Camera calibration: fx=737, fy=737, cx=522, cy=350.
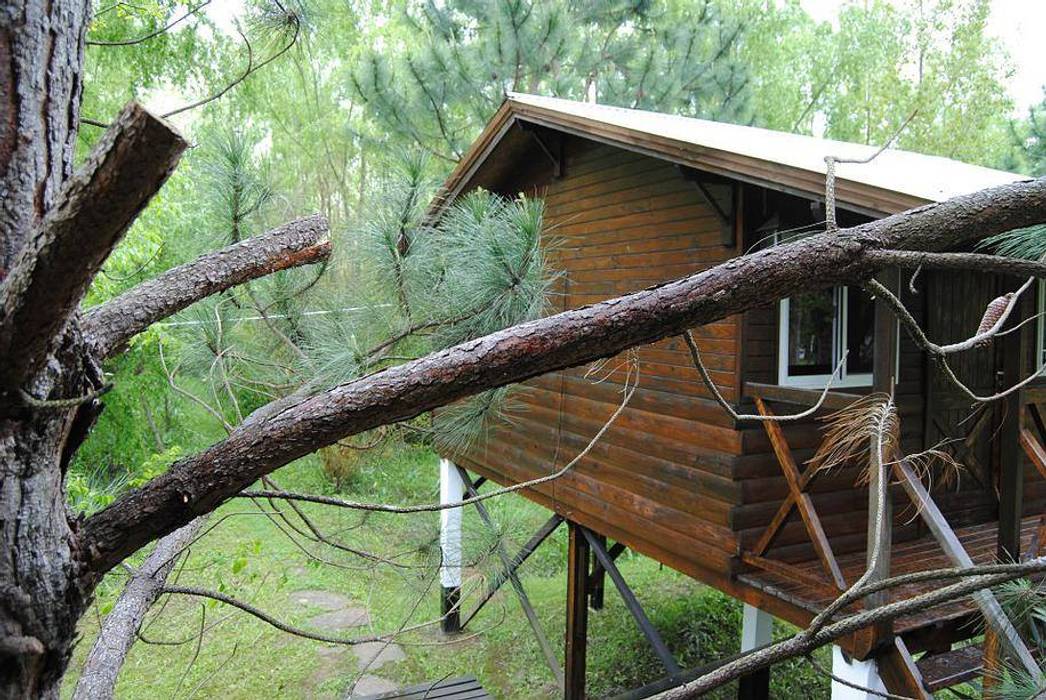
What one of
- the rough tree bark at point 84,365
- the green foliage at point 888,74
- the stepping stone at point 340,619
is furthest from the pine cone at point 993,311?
the green foliage at point 888,74

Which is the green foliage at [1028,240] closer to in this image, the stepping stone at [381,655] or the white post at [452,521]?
the white post at [452,521]

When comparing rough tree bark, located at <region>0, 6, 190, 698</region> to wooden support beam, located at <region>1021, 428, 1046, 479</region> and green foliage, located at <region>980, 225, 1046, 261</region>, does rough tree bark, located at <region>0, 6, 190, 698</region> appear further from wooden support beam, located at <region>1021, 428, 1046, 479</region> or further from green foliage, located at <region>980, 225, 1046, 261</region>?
wooden support beam, located at <region>1021, 428, 1046, 479</region>

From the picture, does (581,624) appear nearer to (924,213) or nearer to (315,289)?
(315,289)

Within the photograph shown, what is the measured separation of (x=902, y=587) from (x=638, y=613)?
1867 mm

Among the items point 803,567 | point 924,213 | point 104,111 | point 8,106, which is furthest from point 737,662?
point 104,111

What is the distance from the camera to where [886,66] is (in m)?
15.6

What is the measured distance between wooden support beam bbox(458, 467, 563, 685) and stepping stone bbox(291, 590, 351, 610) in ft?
6.26

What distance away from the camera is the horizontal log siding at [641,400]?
163 inches

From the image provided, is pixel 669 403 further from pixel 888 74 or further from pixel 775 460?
pixel 888 74

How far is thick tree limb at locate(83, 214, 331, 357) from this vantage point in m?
1.09

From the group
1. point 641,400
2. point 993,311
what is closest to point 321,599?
point 641,400

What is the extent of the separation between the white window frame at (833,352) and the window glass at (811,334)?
0.07 ft

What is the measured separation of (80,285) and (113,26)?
23.8ft

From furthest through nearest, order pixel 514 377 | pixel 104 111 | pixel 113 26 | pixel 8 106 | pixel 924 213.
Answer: pixel 104 111
pixel 113 26
pixel 924 213
pixel 514 377
pixel 8 106
